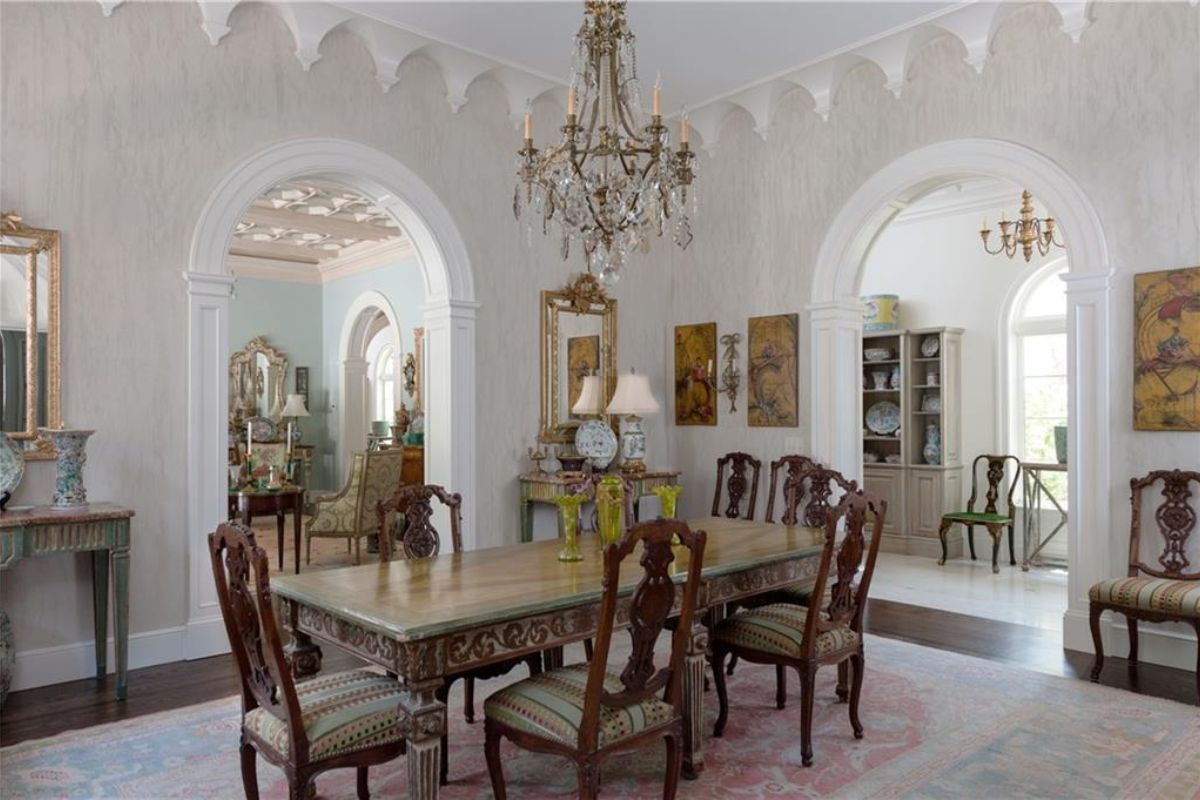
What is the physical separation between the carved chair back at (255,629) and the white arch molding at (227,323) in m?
2.28

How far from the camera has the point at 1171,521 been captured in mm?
4086

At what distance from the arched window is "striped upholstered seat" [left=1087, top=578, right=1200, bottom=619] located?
352cm

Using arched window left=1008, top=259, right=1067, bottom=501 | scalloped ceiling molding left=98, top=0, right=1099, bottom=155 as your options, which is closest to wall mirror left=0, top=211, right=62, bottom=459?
scalloped ceiling molding left=98, top=0, right=1099, bottom=155

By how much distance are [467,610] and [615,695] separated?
1.63 ft

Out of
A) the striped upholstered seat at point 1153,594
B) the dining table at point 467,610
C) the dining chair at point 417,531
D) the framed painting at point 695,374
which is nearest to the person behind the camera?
the dining table at point 467,610

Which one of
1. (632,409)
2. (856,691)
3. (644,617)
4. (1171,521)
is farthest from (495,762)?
(1171,521)

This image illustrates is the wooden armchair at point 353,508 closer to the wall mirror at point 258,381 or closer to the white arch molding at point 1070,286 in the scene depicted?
the white arch molding at point 1070,286

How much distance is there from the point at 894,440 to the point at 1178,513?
12.1ft

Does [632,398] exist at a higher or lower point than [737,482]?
higher

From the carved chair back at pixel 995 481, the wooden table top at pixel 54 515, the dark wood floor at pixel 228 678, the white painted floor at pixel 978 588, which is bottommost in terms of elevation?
the white painted floor at pixel 978 588

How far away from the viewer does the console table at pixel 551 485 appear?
5441mm

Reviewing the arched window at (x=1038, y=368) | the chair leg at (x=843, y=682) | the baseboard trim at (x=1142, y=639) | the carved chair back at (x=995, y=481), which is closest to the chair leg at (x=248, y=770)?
the chair leg at (x=843, y=682)

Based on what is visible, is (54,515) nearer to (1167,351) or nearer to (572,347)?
(572,347)

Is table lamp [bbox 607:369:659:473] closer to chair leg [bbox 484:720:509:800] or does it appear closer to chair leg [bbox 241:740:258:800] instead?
chair leg [bbox 484:720:509:800]
